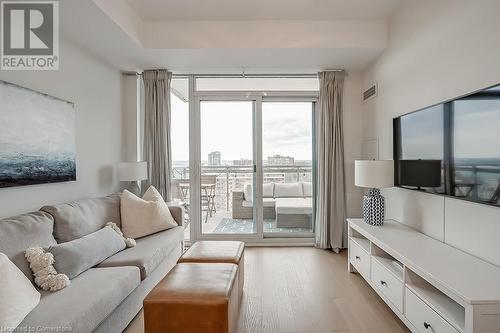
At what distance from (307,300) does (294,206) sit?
6.32ft

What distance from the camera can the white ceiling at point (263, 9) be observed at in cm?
292

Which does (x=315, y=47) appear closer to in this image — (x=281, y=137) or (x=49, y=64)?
(x=281, y=137)

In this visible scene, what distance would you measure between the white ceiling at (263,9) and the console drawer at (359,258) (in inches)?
99.8

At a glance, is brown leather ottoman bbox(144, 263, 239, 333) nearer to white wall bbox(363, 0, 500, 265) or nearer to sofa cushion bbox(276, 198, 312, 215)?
white wall bbox(363, 0, 500, 265)

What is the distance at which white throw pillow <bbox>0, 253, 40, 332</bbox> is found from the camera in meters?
1.39

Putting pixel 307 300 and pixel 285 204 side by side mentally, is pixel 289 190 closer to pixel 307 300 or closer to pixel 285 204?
pixel 285 204

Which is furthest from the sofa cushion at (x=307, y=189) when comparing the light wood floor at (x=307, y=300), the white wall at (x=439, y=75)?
the white wall at (x=439, y=75)

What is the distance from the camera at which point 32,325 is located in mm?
1432

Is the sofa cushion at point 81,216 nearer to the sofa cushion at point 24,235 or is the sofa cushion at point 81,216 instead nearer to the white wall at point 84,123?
the sofa cushion at point 24,235

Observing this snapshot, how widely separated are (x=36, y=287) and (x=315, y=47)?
3355 mm

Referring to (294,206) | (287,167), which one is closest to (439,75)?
(287,167)

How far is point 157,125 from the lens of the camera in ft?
13.2
